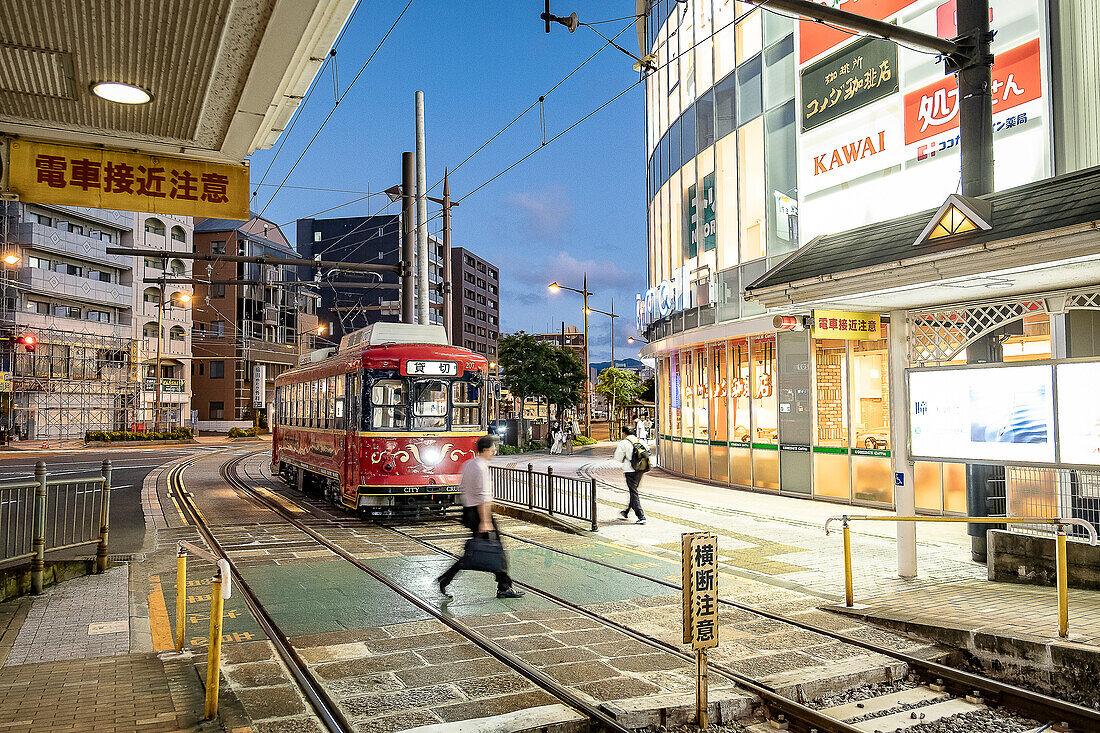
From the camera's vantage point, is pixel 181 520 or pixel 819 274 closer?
pixel 819 274

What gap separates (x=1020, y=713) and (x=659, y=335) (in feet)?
68.1

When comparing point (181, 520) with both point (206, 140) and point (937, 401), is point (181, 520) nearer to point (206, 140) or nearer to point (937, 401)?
point (206, 140)

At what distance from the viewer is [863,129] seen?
14.8 m

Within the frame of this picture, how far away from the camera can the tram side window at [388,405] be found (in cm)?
1516

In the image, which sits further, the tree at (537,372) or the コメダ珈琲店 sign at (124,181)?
the tree at (537,372)

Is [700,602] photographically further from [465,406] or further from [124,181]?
[465,406]

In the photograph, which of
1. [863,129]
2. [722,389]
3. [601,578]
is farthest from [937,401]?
[722,389]

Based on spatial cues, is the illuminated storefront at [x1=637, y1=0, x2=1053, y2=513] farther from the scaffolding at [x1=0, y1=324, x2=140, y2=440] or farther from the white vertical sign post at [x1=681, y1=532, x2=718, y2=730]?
the scaffolding at [x1=0, y1=324, x2=140, y2=440]

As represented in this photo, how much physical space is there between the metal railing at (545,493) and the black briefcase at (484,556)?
506cm

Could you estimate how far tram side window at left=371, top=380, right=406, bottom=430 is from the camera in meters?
15.2

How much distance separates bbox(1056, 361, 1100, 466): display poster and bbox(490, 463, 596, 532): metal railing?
7648 millimetres

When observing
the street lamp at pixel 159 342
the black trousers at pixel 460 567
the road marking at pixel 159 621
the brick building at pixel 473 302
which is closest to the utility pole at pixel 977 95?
the black trousers at pixel 460 567

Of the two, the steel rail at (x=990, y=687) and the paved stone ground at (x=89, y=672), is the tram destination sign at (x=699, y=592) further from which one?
the paved stone ground at (x=89, y=672)

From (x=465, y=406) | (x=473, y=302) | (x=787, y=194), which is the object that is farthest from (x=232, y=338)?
(x=787, y=194)
